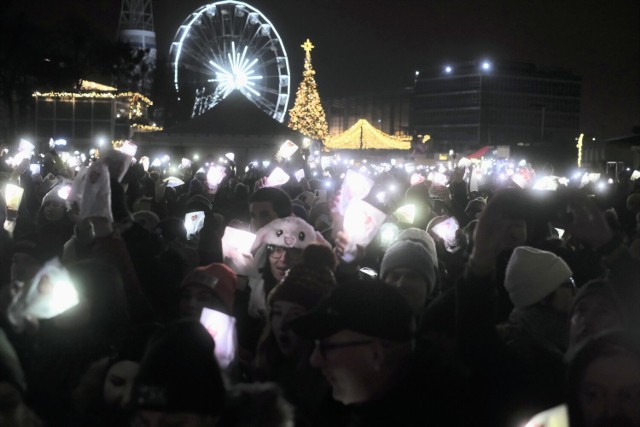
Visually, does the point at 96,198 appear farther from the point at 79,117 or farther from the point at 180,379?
the point at 79,117

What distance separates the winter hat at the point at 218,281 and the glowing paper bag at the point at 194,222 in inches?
148

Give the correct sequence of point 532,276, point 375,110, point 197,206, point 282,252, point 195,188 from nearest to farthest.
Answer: point 532,276 < point 282,252 < point 197,206 < point 195,188 < point 375,110

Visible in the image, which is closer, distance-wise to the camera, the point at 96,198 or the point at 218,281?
the point at 218,281

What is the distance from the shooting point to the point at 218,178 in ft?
44.1

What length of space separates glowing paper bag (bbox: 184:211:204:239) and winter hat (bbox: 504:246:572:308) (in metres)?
4.71

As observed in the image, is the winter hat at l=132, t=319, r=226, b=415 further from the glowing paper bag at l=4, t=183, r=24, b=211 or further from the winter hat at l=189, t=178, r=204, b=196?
the winter hat at l=189, t=178, r=204, b=196

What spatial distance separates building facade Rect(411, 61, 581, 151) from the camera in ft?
402

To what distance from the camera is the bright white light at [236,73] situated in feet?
123

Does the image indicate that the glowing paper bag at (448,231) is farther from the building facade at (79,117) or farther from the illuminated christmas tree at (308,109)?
the illuminated christmas tree at (308,109)

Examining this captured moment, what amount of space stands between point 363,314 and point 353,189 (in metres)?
Result: 4.66

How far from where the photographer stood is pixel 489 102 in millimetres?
123125

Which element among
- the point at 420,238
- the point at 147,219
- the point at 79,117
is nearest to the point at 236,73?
the point at 79,117

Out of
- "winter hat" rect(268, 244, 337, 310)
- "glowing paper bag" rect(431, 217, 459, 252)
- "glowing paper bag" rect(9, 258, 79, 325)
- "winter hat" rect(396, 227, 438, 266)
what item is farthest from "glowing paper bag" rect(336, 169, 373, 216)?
"glowing paper bag" rect(9, 258, 79, 325)

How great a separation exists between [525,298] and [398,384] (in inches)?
65.9
